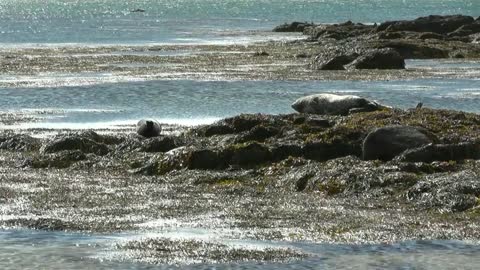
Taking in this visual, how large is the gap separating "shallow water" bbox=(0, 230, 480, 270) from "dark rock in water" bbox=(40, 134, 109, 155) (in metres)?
8.57

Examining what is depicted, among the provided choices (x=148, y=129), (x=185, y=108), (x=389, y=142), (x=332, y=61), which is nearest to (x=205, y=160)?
(x=389, y=142)

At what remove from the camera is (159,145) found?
911 inches

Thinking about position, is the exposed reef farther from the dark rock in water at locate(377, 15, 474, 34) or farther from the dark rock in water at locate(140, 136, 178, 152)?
the dark rock in water at locate(140, 136, 178, 152)

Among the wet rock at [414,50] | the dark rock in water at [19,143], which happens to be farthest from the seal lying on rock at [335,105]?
the wet rock at [414,50]

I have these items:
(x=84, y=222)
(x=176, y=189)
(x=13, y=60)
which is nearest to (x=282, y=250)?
(x=84, y=222)

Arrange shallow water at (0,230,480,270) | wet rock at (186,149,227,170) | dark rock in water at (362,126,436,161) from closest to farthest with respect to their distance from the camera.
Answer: shallow water at (0,230,480,270), dark rock in water at (362,126,436,161), wet rock at (186,149,227,170)

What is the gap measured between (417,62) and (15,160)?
3808cm

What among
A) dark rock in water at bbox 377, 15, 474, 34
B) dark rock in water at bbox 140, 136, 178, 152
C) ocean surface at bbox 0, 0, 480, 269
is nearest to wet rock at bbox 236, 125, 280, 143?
dark rock in water at bbox 140, 136, 178, 152

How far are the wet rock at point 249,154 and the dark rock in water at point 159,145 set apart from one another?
2344 mm

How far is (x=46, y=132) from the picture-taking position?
91.2 feet

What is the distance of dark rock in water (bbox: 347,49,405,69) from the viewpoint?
171 ft

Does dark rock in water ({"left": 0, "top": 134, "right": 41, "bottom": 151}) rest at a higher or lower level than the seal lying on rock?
lower

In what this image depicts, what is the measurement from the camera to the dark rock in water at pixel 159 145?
75.5ft

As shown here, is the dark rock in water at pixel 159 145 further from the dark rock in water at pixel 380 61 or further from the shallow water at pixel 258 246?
the dark rock in water at pixel 380 61
